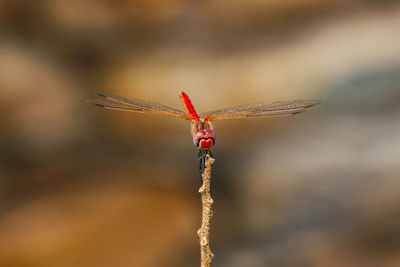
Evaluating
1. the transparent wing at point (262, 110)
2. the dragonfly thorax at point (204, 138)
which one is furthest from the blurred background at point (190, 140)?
the dragonfly thorax at point (204, 138)

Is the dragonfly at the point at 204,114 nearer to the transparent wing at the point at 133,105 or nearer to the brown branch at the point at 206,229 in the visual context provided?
the transparent wing at the point at 133,105

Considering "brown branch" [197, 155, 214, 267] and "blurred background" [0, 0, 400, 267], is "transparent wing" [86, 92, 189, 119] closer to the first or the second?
"brown branch" [197, 155, 214, 267]

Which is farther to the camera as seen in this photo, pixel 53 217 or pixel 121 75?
pixel 121 75

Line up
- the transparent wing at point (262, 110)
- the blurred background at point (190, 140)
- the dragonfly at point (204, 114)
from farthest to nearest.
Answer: the blurred background at point (190, 140) → the transparent wing at point (262, 110) → the dragonfly at point (204, 114)

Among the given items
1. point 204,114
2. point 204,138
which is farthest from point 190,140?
point 204,138

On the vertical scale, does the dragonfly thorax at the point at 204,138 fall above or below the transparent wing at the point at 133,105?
below

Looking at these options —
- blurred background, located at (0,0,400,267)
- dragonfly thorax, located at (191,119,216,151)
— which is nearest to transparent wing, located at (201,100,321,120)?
dragonfly thorax, located at (191,119,216,151)

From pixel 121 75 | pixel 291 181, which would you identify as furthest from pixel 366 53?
pixel 121 75

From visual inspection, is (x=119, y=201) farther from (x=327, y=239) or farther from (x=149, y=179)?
(x=327, y=239)
